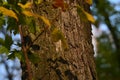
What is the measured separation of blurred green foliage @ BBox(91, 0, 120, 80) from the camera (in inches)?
379

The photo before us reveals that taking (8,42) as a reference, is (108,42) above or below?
below

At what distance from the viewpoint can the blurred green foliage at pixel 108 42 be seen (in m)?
9.62

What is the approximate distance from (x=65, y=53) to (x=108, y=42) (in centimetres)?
1027

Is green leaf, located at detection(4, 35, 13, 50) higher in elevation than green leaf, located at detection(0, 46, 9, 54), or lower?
higher

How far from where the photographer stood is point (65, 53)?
1.88 metres

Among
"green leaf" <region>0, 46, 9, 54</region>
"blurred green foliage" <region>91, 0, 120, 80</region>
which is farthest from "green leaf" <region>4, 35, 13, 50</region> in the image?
"blurred green foliage" <region>91, 0, 120, 80</region>

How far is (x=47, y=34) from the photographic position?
6.17 feet

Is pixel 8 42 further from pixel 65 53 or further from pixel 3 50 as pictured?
pixel 65 53

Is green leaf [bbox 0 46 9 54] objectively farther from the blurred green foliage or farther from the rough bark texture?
the blurred green foliage

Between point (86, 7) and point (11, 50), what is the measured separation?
54cm

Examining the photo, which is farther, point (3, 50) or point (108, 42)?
point (108, 42)

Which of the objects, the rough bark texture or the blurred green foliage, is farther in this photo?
the blurred green foliage

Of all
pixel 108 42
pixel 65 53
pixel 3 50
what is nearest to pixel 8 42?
pixel 3 50

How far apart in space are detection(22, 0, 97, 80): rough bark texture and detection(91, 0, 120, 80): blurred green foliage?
6.96 meters
